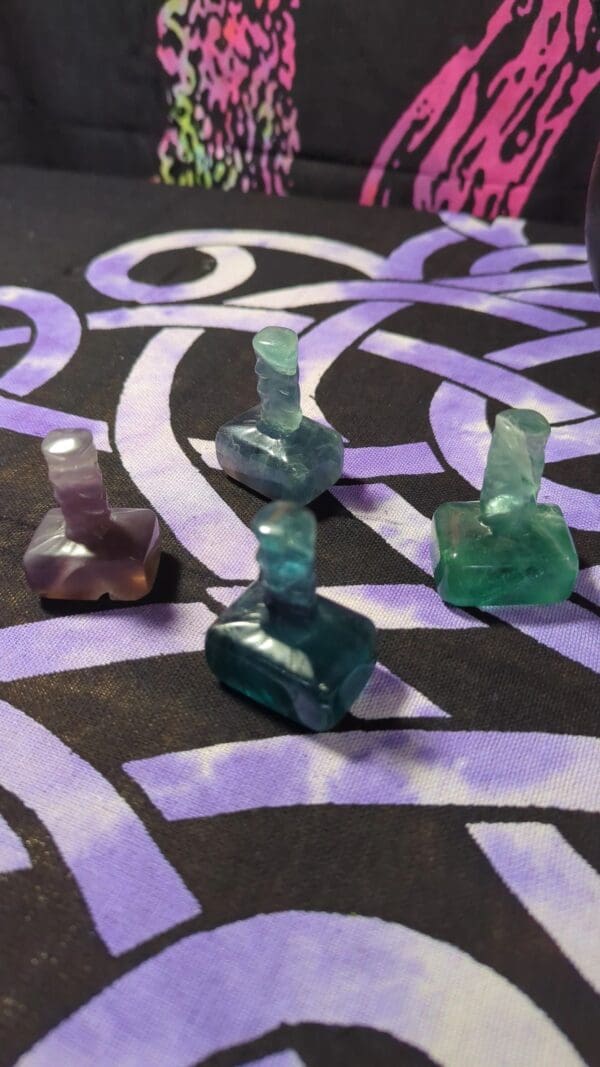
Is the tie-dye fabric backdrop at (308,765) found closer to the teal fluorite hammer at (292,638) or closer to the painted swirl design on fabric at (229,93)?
the teal fluorite hammer at (292,638)

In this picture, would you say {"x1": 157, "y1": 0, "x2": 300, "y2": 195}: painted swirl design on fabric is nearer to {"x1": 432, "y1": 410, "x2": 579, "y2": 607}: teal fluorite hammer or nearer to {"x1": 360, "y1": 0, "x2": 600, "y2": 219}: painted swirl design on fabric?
{"x1": 360, "y1": 0, "x2": 600, "y2": 219}: painted swirl design on fabric

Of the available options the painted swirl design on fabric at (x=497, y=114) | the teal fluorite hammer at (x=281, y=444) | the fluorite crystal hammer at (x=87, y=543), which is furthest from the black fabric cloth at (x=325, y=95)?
the fluorite crystal hammer at (x=87, y=543)

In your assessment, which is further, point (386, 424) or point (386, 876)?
point (386, 424)

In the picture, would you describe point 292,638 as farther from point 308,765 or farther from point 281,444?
point 281,444

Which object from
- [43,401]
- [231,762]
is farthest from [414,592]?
[43,401]

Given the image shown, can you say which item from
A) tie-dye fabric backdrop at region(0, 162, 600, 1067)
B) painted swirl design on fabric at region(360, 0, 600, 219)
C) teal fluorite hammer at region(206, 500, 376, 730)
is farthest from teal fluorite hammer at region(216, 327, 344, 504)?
painted swirl design on fabric at region(360, 0, 600, 219)

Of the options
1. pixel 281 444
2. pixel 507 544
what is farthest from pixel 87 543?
pixel 507 544

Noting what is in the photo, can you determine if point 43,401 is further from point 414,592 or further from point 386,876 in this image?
point 386,876
